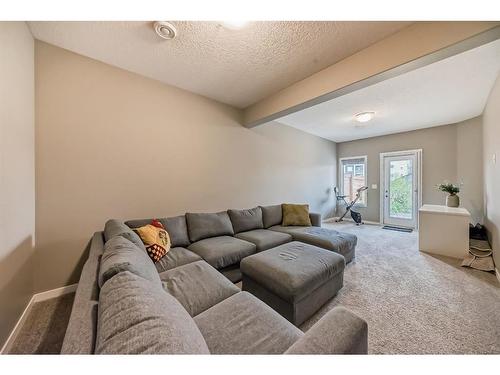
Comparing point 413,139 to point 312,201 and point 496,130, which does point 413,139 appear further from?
point 312,201

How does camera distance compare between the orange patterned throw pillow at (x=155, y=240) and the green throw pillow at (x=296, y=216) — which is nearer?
the orange patterned throw pillow at (x=155, y=240)

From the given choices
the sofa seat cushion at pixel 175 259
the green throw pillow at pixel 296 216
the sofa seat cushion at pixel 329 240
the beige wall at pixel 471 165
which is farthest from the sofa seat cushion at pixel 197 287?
the beige wall at pixel 471 165

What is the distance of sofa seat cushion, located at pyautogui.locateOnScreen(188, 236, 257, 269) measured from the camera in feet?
6.80

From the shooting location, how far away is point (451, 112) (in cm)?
361

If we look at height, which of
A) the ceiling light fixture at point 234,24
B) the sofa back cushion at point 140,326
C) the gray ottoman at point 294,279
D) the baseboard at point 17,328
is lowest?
the baseboard at point 17,328

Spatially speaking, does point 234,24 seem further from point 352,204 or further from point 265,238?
point 352,204

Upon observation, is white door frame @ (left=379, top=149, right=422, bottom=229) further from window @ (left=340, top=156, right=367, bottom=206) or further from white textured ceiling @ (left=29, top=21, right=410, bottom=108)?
white textured ceiling @ (left=29, top=21, right=410, bottom=108)

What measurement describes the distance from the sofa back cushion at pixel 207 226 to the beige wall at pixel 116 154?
42 centimetres

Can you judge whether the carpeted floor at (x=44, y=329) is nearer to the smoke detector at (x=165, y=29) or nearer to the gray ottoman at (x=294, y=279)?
the gray ottoman at (x=294, y=279)

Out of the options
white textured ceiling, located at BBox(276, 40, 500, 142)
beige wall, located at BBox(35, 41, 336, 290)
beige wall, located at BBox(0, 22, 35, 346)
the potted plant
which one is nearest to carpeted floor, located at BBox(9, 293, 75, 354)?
beige wall, located at BBox(0, 22, 35, 346)

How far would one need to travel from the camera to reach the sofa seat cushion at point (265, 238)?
8.18 ft

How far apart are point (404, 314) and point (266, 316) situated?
4.93 ft
